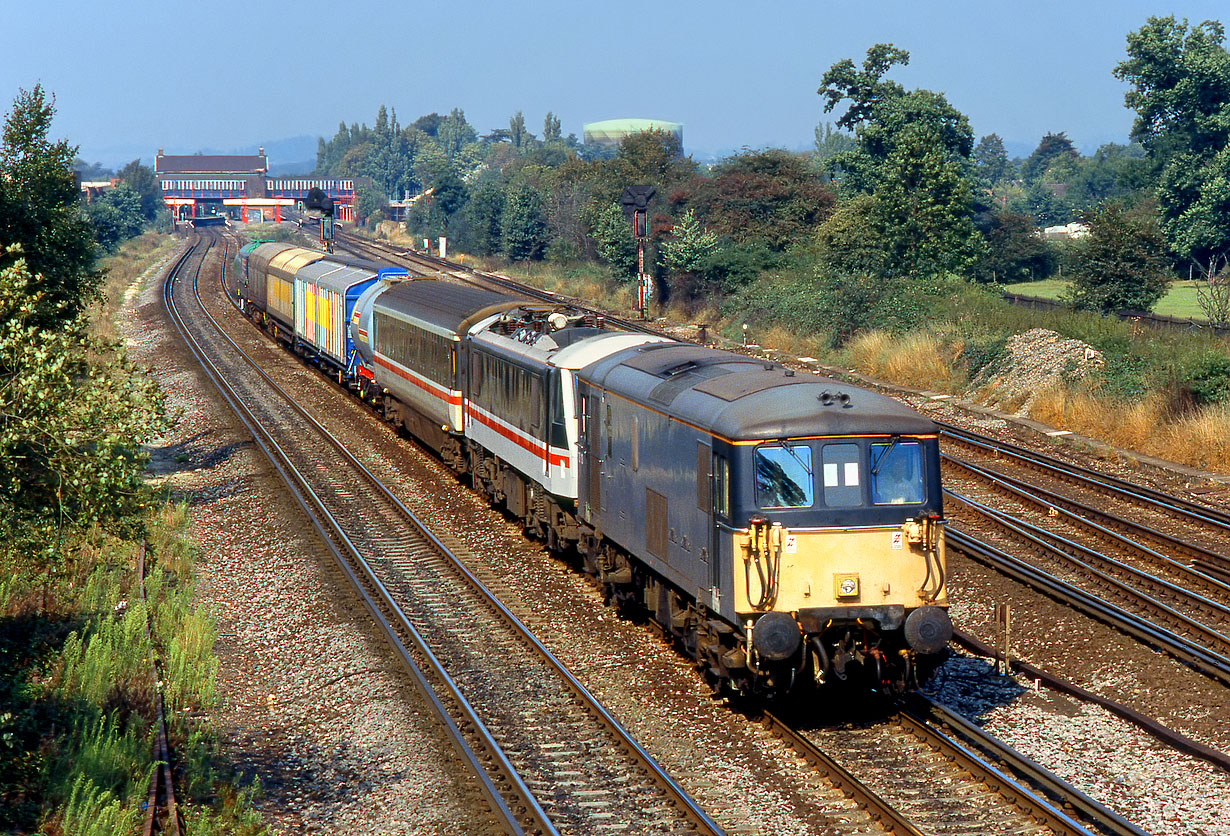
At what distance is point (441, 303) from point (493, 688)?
14.0 metres

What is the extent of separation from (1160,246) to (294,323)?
27.9 meters

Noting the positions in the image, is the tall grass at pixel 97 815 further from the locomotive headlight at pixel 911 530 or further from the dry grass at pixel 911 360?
the dry grass at pixel 911 360

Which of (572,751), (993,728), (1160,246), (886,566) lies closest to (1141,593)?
(993,728)

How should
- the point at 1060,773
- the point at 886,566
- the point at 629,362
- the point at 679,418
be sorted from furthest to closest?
the point at 629,362 → the point at 679,418 → the point at 886,566 → the point at 1060,773

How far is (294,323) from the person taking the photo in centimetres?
4356

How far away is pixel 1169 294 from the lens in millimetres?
53344

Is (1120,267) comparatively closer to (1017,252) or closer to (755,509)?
(1017,252)

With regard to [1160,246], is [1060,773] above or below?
below

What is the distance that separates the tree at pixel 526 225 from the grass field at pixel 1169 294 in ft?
89.2

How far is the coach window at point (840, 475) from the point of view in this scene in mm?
11281

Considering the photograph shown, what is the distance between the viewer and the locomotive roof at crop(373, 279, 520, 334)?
2327 cm

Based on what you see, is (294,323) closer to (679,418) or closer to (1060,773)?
(679,418)

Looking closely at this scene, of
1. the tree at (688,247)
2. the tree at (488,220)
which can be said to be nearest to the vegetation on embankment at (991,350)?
the tree at (688,247)

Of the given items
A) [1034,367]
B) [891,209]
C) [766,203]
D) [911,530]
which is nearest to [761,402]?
[911,530]
